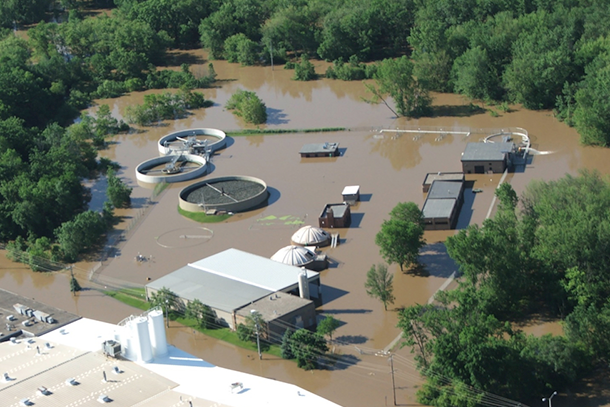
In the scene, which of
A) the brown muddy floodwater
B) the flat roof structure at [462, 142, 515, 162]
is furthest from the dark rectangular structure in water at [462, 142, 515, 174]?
the brown muddy floodwater

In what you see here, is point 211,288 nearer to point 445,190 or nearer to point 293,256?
point 293,256

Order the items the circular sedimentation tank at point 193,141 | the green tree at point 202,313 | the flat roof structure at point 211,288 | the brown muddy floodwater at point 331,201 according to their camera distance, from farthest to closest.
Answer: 1. the circular sedimentation tank at point 193,141
2. the flat roof structure at point 211,288
3. the green tree at point 202,313
4. the brown muddy floodwater at point 331,201

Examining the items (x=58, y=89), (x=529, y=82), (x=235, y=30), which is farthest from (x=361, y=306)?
(x=235, y=30)

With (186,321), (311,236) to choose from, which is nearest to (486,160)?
(311,236)

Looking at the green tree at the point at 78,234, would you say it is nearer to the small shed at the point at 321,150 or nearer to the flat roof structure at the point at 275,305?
the flat roof structure at the point at 275,305

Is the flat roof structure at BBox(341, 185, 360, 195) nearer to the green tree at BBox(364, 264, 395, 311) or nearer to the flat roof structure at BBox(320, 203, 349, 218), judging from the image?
the flat roof structure at BBox(320, 203, 349, 218)

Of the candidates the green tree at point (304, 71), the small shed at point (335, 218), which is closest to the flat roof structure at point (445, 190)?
the small shed at point (335, 218)
